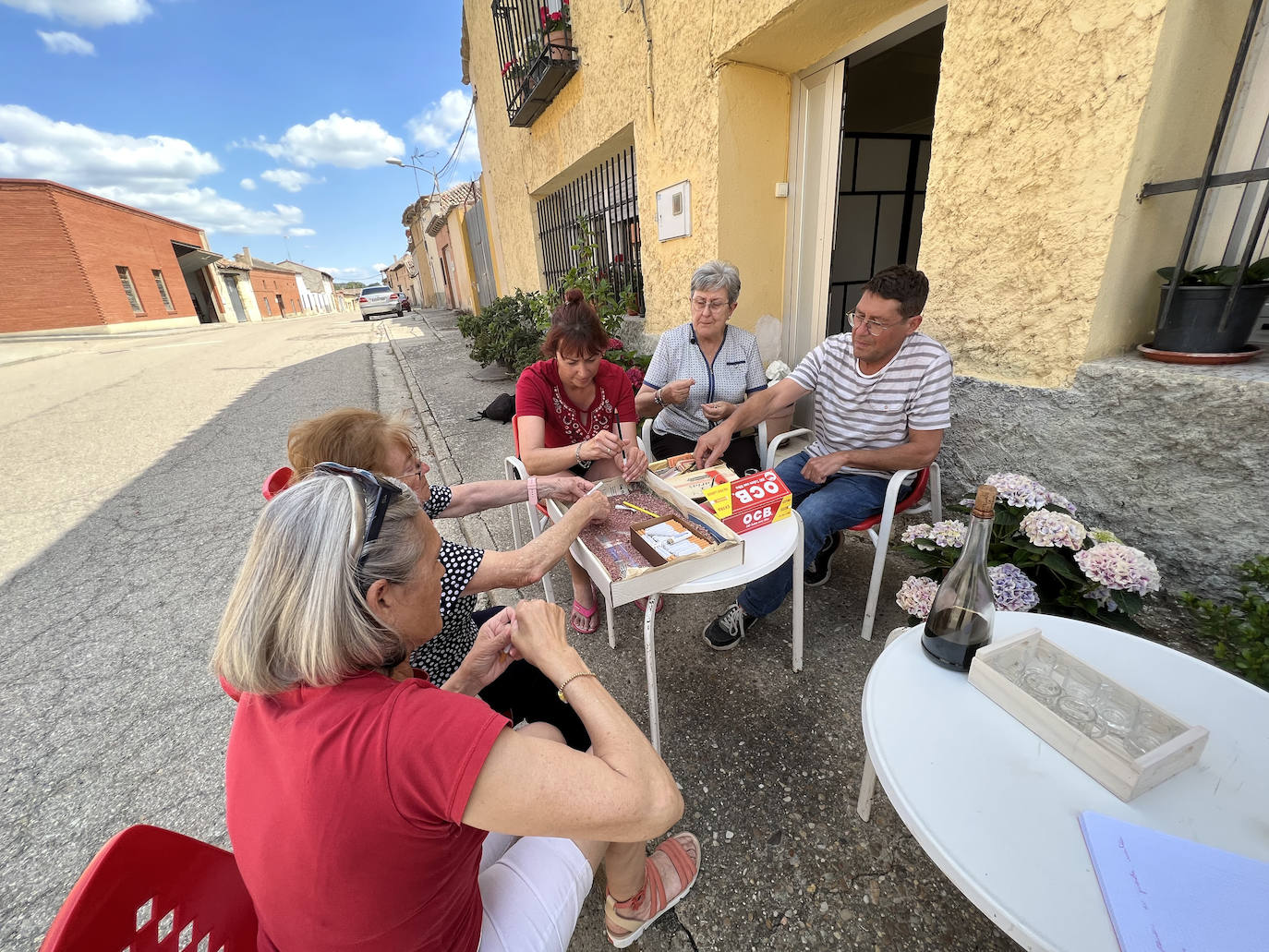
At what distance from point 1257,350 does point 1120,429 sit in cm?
44

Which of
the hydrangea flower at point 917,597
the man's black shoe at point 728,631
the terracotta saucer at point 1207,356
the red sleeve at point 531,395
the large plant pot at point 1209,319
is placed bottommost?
the man's black shoe at point 728,631

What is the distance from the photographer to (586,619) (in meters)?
2.41

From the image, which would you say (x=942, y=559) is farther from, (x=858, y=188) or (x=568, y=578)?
(x=858, y=188)

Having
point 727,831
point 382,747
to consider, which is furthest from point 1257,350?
point 382,747

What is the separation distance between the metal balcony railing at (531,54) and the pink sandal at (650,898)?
22.0 feet

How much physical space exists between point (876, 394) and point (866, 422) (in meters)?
0.13

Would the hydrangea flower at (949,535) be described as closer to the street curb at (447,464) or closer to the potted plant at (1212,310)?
the potted plant at (1212,310)

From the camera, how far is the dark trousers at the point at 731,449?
109 inches

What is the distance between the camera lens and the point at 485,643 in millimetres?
1267

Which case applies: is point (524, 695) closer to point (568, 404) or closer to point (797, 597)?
point (797, 597)

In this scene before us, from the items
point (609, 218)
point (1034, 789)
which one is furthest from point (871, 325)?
point (609, 218)

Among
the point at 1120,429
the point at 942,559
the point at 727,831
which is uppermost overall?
the point at 1120,429

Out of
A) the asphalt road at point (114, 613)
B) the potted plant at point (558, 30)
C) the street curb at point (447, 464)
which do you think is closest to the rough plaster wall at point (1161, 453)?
the street curb at point (447, 464)

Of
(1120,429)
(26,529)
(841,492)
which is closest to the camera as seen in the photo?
(1120,429)
